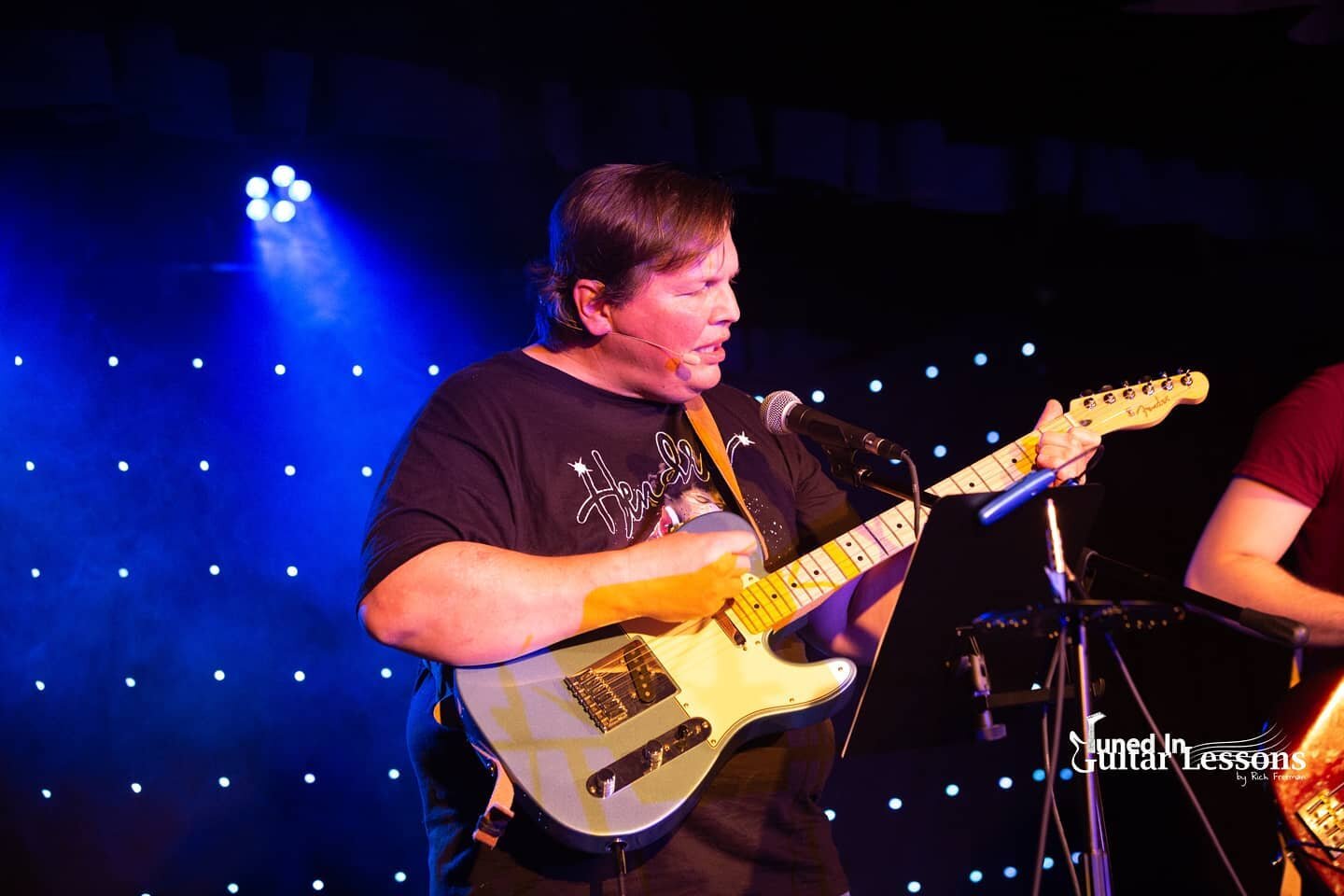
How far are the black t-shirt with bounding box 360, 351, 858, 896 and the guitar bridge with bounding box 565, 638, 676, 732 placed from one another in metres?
0.26

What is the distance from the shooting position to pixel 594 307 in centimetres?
275

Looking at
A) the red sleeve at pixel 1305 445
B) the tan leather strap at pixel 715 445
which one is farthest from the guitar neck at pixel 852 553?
the red sleeve at pixel 1305 445

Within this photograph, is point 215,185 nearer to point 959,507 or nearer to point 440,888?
point 440,888

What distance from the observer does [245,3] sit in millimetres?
4105

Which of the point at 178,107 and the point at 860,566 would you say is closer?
the point at 860,566

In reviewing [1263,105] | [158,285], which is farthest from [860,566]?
[158,285]

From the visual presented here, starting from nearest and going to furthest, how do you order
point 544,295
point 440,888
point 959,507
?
point 959,507 < point 440,888 < point 544,295

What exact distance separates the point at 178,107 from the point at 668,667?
3073mm

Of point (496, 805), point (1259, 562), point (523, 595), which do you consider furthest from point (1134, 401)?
point (496, 805)

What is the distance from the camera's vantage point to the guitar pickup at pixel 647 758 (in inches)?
86.2

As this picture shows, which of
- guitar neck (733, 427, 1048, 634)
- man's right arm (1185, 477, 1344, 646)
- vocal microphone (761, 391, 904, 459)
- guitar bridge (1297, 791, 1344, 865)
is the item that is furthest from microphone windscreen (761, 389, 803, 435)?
guitar bridge (1297, 791, 1344, 865)

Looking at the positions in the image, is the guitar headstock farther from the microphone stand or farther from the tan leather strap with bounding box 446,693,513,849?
the tan leather strap with bounding box 446,693,513,849

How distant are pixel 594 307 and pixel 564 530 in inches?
25.0

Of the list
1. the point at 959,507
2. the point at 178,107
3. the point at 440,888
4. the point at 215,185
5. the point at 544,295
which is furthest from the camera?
the point at 215,185
